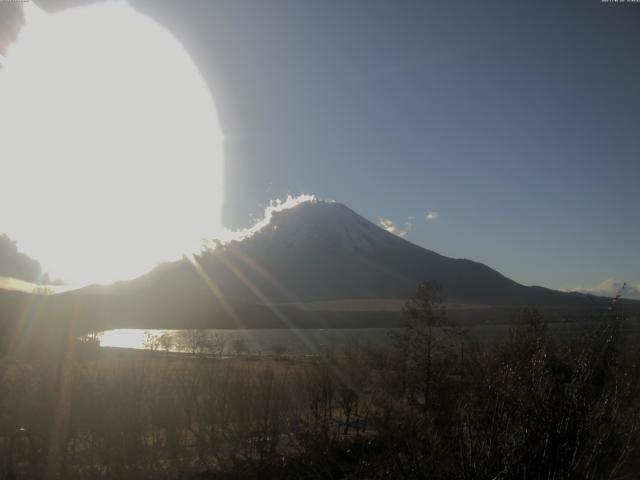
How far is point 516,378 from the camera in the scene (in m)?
4.91

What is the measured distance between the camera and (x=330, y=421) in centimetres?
1967

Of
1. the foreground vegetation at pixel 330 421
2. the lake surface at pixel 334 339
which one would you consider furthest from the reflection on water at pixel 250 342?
the foreground vegetation at pixel 330 421

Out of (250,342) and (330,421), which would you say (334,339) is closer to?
(330,421)

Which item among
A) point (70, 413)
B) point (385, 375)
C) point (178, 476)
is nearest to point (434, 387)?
point (385, 375)

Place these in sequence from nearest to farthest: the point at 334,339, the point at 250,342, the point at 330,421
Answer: the point at 330,421 → the point at 334,339 → the point at 250,342

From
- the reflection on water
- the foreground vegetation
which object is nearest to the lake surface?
the reflection on water

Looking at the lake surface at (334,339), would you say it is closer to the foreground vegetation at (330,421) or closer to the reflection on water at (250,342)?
the reflection on water at (250,342)

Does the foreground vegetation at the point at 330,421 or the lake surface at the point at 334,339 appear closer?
Result: the foreground vegetation at the point at 330,421

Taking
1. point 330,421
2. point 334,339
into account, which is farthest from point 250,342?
point 330,421

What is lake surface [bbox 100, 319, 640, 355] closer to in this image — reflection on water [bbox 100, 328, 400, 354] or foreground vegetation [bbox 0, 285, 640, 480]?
reflection on water [bbox 100, 328, 400, 354]

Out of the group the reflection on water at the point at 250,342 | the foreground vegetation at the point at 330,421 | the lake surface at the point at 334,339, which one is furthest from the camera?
the reflection on water at the point at 250,342

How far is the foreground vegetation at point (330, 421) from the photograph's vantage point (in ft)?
14.4

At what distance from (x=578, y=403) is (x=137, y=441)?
11759 millimetres

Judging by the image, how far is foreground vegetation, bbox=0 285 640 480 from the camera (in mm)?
4395
